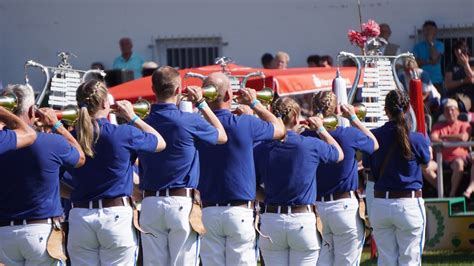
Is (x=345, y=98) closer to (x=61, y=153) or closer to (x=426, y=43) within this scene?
(x=61, y=153)

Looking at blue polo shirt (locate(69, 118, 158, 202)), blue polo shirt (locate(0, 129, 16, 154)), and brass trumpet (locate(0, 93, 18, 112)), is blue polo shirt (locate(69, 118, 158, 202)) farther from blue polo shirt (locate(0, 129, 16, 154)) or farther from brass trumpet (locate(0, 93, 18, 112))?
blue polo shirt (locate(0, 129, 16, 154))

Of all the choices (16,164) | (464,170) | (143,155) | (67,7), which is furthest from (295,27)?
(16,164)

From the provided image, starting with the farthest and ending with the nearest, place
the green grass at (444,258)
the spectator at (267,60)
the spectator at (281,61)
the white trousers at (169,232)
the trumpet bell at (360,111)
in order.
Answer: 1. the spectator at (267,60)
2. the spectator at (281,61)
3. the green grass at (444,258)
4. the trumpet bell at (360,111)
5. the white trousers at (169,232)

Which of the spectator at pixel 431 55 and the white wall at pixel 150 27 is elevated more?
the white wall at pixel 150 27

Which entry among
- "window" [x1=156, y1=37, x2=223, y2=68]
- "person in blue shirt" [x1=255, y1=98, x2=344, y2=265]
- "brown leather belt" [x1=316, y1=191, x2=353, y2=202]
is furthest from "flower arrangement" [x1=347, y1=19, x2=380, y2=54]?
"window" [x1=156, y1=37, x2=223, y2=68]

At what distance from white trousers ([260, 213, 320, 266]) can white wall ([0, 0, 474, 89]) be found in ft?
31.5

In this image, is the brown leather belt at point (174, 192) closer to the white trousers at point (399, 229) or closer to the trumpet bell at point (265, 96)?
the trumpet bell at point (265, 96)

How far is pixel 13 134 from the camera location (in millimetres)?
8938

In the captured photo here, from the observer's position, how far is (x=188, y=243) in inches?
408

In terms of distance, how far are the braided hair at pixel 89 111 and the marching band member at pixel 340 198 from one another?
7.73 ft

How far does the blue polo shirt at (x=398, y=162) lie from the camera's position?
11789 millimetres

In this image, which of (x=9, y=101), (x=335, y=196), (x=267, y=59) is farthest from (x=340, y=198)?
(x=267, y=59)

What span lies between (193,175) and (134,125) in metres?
0.65

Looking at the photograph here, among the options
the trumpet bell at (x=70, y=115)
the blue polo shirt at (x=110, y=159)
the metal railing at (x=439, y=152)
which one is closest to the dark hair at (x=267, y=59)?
the metal railing at (x=439, y=152)
